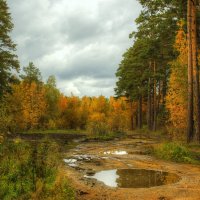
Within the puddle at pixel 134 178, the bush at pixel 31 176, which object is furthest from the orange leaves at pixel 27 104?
the bush at pixel 31 176

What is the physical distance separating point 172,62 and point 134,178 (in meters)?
13.7

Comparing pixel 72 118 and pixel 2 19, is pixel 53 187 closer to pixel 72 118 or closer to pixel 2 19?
pixel 2 19

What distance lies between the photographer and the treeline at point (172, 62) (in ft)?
59.8

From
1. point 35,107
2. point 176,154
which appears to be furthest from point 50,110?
point 176,154

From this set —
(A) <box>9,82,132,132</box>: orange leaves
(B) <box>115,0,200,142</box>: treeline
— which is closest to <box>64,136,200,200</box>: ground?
(B) <box>115,0,200,142</box>: treeline

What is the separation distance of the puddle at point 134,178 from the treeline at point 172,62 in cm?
817

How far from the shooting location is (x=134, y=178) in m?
9.73

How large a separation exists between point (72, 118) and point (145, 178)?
5770 cm

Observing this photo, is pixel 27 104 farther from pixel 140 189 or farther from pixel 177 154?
pixel 140 189

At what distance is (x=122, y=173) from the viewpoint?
1063cm

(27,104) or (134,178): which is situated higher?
(27,104)

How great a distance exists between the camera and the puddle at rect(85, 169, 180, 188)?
8891 millimetres

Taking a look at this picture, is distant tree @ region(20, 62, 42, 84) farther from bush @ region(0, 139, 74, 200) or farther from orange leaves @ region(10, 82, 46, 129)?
bush @ region(0, 139, 74, 200)

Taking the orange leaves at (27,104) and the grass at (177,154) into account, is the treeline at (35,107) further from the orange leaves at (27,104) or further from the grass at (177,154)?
the grass at (177,154)
